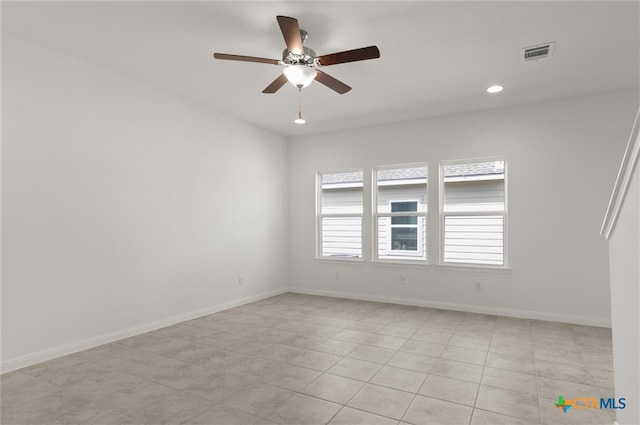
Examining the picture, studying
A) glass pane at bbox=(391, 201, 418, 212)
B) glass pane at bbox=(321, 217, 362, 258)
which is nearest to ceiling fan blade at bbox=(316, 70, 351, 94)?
glass pane at bbox=(391, 201, 418, 212)

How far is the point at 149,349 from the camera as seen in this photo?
346 centimetres

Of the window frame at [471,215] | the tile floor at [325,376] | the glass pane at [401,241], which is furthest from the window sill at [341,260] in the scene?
the tile floor at [325,376]

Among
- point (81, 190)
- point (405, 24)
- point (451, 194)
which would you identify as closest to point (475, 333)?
point (451, 194)

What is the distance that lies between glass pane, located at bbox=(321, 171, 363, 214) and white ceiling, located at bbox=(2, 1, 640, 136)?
1.80 m

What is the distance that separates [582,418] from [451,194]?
3.42 meters

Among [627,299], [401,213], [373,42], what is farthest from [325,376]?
[401,213]

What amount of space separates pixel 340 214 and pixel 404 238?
122 cm

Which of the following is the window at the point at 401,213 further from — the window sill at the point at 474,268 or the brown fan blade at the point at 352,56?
the brown fan blade at the point at 352,56

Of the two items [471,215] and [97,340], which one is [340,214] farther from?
[97,340]

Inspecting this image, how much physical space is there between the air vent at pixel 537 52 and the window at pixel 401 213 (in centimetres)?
224

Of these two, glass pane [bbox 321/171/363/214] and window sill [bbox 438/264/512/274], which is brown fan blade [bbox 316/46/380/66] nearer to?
glass pane [bbox 321/171/363/214]

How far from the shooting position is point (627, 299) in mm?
1729

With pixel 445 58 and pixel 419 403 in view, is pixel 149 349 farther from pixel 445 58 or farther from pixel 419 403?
pixel 445 58

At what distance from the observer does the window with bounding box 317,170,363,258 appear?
19.7 feet
